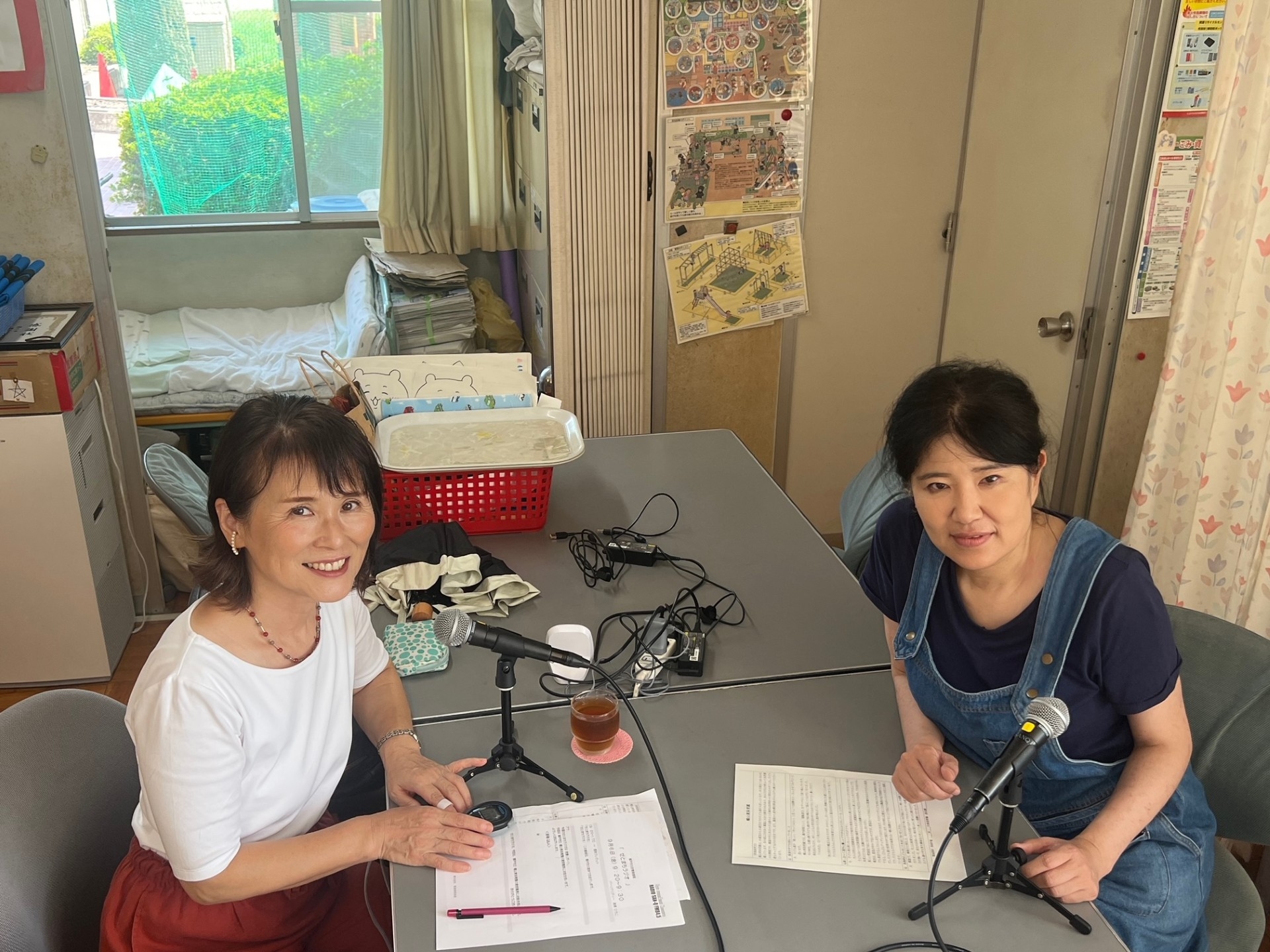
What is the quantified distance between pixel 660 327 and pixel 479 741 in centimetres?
193

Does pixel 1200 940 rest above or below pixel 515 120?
below

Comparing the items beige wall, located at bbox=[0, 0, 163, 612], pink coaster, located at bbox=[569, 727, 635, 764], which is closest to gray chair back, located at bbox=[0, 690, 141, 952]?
pink coaster, located at bbox=[569, 727, 635, 764]

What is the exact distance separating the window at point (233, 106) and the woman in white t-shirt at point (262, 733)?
11.9ft

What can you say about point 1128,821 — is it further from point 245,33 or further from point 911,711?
point 245,33

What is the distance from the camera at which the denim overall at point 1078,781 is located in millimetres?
1454

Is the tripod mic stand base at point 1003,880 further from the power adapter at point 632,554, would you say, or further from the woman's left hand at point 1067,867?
the power adapter at point 632,554

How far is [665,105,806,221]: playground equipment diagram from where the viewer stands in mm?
3137

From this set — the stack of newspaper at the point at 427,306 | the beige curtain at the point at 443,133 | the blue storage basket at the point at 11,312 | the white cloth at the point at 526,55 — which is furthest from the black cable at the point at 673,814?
the beige curtain at the point at 443,133

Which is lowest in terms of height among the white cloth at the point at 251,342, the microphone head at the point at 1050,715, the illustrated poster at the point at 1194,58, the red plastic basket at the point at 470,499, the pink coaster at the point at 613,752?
the white cloth at the point at 251,342

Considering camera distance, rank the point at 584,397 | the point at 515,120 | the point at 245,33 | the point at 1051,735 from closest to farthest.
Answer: the point at 1051,735 < the point at 584,397 < the point at 515,120 < the point at 245,33

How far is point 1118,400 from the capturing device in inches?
114

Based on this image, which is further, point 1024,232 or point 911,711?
point 1024,232

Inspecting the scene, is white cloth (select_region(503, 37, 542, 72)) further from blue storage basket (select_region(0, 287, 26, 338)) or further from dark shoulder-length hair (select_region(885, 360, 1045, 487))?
dark shoulder-length hair (select_region(885, 360, 1045, 487))

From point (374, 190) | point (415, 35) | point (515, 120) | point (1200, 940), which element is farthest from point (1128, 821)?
point (374, 190)
